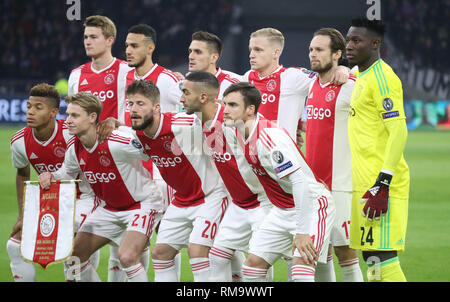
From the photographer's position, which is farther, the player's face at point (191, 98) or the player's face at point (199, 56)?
the player's face at point (199, 56)

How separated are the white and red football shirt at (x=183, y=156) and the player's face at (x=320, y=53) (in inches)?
41.1

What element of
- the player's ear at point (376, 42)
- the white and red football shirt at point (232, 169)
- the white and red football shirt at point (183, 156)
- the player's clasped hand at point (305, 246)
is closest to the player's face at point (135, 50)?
the white and red football shirt at point (183, 156)

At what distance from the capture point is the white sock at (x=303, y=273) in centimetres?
439

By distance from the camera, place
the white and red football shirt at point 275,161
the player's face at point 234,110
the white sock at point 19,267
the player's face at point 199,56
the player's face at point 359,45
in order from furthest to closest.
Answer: the player's face at point 199,56 < the white sock at point 19,267 < the player's face at point 359,45 < the player's face at point 234,110 < the white and red football shirt at point 275,161

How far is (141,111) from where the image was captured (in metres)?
5.07

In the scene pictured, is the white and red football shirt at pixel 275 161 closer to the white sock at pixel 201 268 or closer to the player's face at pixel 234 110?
the player's face at pixel 234 110

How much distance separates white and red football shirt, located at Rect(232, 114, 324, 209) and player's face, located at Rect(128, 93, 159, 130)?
71cm

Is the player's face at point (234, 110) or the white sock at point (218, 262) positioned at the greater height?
the player's face at point (234, 110)

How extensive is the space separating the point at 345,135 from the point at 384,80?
741 millimetres

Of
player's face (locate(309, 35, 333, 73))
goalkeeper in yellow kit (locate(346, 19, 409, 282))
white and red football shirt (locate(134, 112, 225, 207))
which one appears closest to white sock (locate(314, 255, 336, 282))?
goalkeeper in yellow kit (locate(346, 19, 409, 282))
